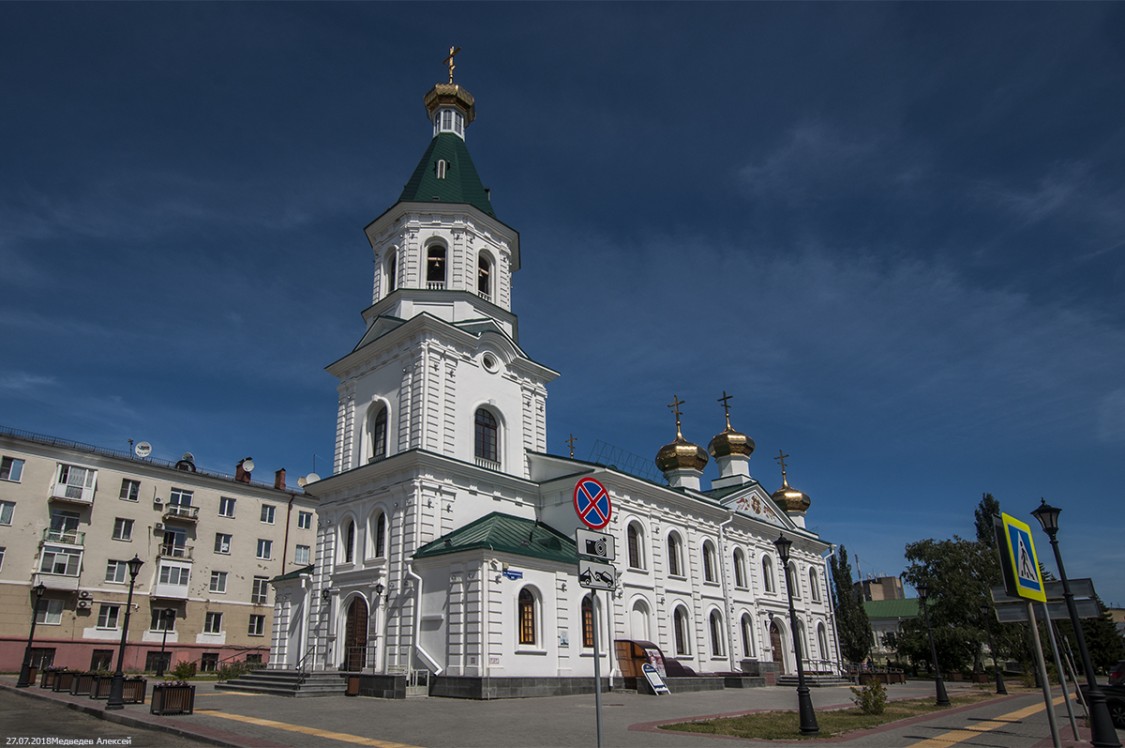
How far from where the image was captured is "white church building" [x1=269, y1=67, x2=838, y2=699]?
22.9m

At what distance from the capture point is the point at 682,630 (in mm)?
32031

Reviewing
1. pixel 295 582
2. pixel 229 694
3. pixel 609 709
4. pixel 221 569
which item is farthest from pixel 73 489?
pixel 609 709

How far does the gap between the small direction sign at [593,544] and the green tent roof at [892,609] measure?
8741 cm

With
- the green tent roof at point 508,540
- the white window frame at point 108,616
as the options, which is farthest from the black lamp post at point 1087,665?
the white window frame at point 108,616

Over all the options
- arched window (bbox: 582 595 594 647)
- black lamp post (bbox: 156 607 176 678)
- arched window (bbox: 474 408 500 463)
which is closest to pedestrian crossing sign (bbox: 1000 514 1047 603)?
arched window (bbox: 582 595 594 647)

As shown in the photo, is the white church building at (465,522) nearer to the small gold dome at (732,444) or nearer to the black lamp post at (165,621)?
the small gold dome at (732,444)

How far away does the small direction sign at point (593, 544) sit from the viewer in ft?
31.1

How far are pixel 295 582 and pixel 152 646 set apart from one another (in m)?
14.2

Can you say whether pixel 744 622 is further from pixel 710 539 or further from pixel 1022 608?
pixel 1022 608

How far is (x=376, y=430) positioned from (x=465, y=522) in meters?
5.49

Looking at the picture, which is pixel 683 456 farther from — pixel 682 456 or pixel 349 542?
pixel 349 542

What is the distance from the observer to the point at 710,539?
35.9m

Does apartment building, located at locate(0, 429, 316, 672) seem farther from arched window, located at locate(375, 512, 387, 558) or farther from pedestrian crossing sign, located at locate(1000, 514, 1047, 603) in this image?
pedestrian crossing sign, located at locate(1000, 514, 1047, 603)

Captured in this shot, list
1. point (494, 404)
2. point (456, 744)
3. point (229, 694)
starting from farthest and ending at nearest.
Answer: point (494, 404)
point (229, 694)
point (456, 744)
